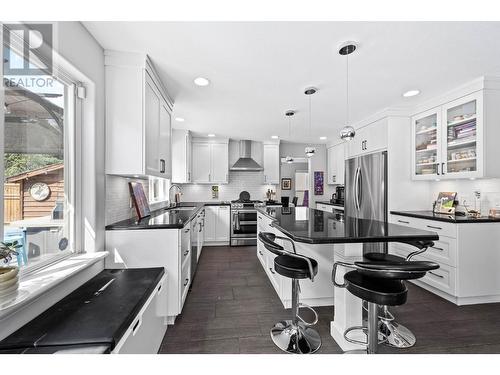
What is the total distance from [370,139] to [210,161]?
11.3 ft

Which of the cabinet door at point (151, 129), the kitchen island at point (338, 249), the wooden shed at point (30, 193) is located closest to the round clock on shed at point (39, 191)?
the wooden shed at point (30, 193)

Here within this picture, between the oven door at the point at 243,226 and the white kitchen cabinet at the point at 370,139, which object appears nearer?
the white kitchen cabinet at the point at 370,139

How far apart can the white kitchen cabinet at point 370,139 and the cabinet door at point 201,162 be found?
322 centimetres

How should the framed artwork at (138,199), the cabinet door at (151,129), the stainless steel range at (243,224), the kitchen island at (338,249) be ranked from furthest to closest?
the stainless steel range at (243,224) → the framed artwork at (138,199) → the cabinet door at (151,129) → the kitchen island at (338,249)

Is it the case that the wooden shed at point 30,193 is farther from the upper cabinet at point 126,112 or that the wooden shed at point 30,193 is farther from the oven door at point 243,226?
the oven door at point 243,226

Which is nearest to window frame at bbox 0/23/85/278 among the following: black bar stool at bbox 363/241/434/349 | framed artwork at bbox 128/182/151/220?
framed artwork at bbox 128/182/151/220

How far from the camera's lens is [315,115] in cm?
383

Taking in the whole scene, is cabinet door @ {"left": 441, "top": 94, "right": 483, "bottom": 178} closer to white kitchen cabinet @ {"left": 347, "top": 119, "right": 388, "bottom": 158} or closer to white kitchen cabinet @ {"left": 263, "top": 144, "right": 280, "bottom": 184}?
white kitchen cabinet @ {"left": 347, "top": 119, "right": 388, "bottom": 158}

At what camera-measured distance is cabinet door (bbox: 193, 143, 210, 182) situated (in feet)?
17.4

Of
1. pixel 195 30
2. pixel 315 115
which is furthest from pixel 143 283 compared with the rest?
pixel 315 115

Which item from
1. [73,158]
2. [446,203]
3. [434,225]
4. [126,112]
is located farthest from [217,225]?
[446,203]

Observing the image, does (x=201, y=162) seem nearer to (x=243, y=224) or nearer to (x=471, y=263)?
(x=243, y=224)

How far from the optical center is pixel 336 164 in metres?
5.52

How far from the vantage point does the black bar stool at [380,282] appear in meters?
1.18
